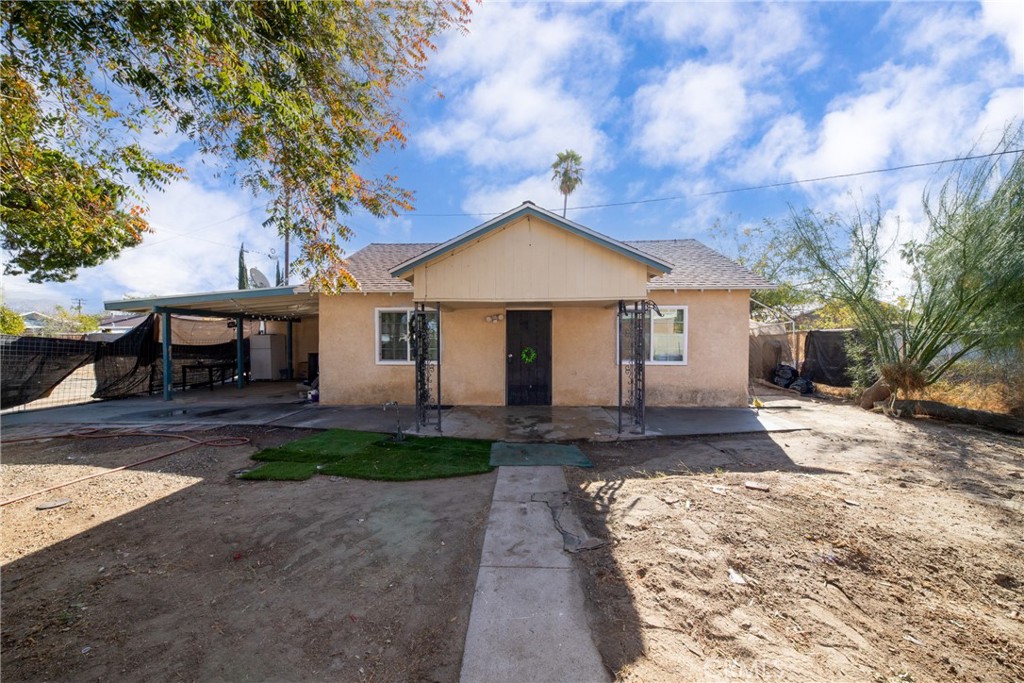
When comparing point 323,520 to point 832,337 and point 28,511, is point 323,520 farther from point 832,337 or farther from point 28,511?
point 832,337

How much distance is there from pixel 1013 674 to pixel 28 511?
816 cm

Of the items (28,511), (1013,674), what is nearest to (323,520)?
(28,511)

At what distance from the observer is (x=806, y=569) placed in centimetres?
299

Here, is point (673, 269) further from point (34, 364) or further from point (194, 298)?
point (34, 364)

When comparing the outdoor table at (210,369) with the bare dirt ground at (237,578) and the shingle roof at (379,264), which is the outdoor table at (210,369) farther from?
the bare dirt ground at (237,578)

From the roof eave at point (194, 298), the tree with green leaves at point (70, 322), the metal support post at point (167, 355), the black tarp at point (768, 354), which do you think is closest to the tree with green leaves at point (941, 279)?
the black tarp at point (768, 354)

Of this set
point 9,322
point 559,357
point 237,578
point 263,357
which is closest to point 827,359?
point 559,357

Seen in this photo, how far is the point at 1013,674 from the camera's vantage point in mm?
2121

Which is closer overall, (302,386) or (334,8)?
(334,8)

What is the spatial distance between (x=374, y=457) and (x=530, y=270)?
13.2 ft

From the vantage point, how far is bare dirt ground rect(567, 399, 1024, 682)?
2191 millimetres

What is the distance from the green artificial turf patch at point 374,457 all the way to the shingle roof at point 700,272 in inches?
215

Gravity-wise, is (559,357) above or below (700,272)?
below

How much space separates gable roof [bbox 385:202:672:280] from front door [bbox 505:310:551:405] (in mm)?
2971
